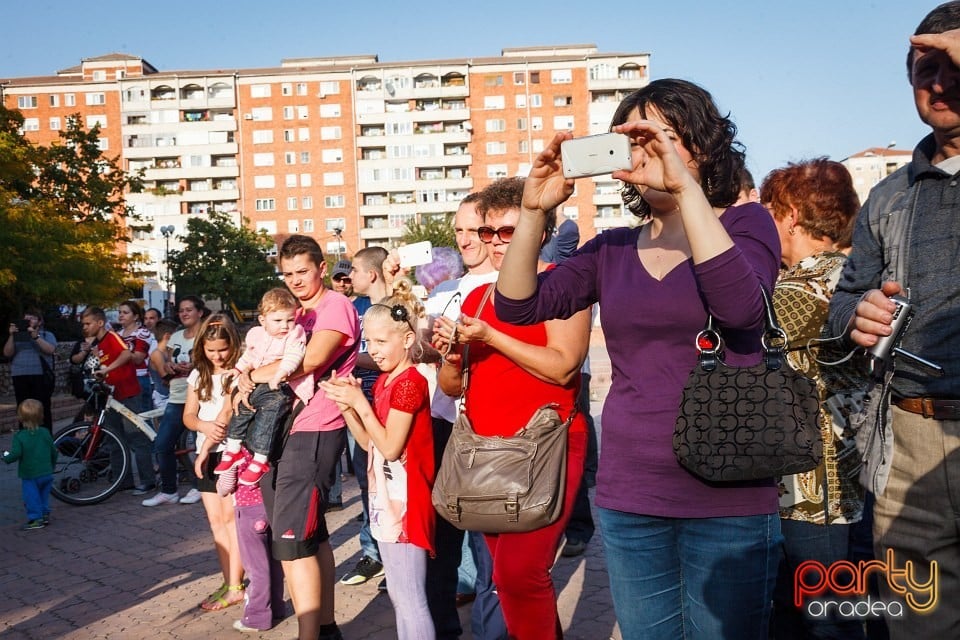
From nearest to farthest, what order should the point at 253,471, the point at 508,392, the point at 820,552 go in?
the point at 820,552 → the point at 508,392 → the point at 253,471

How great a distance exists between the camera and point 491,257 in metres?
4.36

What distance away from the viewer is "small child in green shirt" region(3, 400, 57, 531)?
8.65 meters

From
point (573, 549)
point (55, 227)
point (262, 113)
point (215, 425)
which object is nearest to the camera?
point (215, 425)

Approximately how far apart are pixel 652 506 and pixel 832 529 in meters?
1.13

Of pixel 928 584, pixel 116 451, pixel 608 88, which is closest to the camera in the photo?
pixel 928 584

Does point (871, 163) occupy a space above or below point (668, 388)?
above

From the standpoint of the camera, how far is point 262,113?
312 ft

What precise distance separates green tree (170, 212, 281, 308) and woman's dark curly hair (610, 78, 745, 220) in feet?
217

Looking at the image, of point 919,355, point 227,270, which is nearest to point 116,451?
point 919,355

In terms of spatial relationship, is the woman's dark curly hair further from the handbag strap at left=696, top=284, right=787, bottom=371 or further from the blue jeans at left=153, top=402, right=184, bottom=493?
the blue jeans at left=153, top=402, right=184, bottom=493

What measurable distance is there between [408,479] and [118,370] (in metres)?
7.62

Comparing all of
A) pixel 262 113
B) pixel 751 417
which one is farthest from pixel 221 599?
pixel 262 113

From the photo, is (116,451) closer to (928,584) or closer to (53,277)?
Result: (928,584)

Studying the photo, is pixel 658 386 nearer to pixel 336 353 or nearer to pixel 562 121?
pixel 336 353
